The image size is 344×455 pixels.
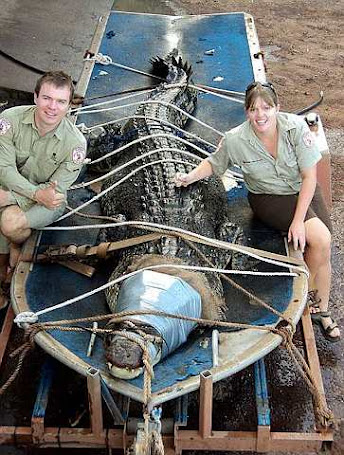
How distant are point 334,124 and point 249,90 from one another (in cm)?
256

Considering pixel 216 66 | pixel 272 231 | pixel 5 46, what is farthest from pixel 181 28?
pixel 272 231

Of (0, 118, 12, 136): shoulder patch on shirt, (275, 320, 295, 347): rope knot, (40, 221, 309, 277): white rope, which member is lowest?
(275, 320, 295, 347): rope knot

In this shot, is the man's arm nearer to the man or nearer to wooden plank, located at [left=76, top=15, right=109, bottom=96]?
the man

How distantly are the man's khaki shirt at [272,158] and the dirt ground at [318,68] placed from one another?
32.9 inches

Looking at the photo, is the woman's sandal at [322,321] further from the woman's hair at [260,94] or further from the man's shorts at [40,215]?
the man's shorts at [40,215]

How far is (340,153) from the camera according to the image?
4777mm

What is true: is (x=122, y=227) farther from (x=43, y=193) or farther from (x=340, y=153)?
(x=340, y=153)

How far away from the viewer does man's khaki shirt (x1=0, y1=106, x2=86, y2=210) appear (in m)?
2.85

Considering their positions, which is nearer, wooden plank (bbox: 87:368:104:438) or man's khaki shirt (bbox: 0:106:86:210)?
wooden plank (bbox: 87:368:104:438)

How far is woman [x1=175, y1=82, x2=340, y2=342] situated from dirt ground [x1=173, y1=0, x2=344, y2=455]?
43 centimetres

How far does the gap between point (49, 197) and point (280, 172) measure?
1.02 meters

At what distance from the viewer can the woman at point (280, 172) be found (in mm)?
2830

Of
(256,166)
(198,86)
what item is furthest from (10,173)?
(198,86)

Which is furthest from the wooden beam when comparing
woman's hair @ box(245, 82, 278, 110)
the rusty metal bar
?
woman's hair @ box(245, 82, 278, 110)
